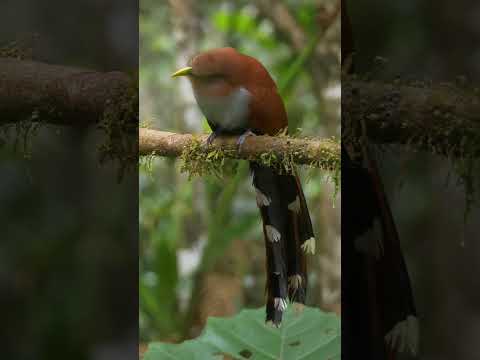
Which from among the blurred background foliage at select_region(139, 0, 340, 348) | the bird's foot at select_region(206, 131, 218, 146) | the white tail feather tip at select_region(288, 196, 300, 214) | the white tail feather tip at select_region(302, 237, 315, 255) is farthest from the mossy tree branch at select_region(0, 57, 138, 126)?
the white tail feather tip at select_region(302, 237, 315, 255)

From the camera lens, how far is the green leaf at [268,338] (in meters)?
1.95

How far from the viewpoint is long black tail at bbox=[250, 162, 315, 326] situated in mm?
1984

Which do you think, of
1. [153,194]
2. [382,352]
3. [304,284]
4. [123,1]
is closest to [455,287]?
[382,352]

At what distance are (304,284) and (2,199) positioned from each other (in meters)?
0.95

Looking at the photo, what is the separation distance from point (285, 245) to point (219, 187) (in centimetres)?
29

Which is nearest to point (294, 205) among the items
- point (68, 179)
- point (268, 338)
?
point (268, 338)

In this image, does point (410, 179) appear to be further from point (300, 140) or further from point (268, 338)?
point (268, 338)

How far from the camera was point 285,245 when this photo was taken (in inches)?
78.9

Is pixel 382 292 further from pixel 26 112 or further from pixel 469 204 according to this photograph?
pixel 26 112

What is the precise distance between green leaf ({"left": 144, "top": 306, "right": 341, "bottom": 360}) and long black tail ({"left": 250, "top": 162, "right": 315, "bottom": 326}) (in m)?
0.04

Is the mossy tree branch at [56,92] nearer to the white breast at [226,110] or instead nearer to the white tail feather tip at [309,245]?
the white breast at [226,110]

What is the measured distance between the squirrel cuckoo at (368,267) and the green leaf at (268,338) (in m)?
0.06

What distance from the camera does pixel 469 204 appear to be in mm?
1689

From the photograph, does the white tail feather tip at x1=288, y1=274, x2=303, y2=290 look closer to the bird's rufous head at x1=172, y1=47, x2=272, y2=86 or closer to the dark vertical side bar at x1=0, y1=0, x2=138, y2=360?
the dark vertical side bar at x1=0, y1=0, x2=138, y2=360
